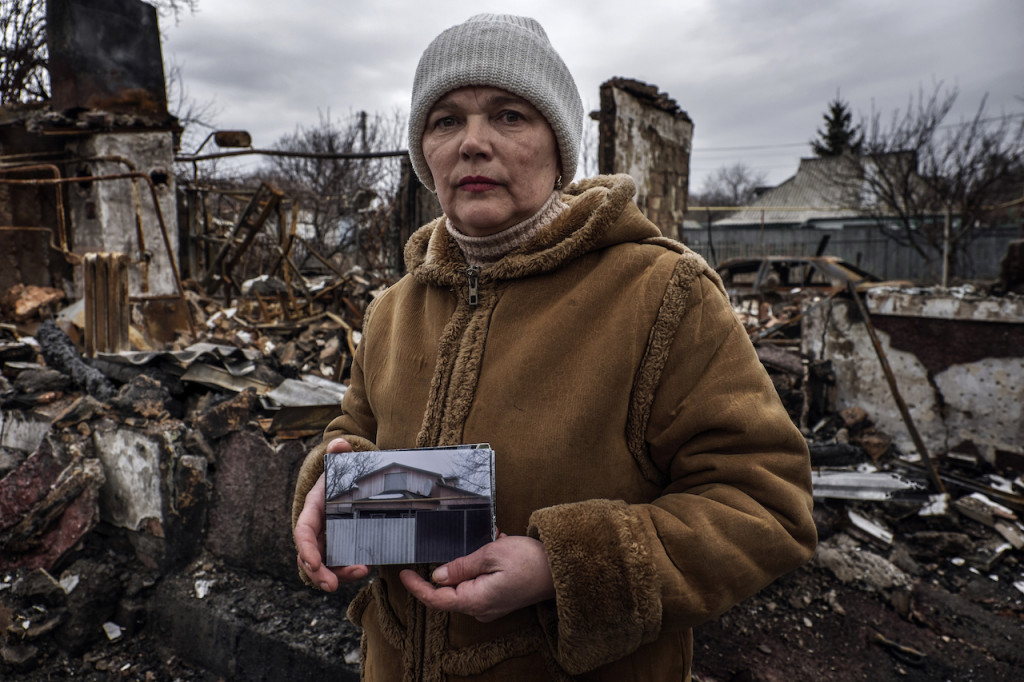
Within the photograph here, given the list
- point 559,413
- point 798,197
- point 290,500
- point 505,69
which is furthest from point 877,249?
point 559,413

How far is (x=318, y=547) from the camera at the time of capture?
1215mm

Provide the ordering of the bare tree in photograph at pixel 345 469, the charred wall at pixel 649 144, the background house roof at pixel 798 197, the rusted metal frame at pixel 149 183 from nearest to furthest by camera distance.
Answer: the bare tree in photograph at pixel 345 469
the rusted metal frame at pixel 149 183
the charred wall at pixel 649 144
the background house roof at pixel 798 197

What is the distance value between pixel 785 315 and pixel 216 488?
26.5 ft

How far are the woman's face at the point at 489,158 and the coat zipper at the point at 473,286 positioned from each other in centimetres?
8

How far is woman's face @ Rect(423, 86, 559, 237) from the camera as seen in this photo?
1.19 metres

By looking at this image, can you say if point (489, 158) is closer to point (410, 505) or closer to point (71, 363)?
point (410, 505)

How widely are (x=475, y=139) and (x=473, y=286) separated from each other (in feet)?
0.97

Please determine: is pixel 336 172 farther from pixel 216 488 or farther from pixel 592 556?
pixel 592 556

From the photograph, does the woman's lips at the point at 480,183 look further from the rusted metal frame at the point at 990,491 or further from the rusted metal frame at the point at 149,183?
the rusted metal frame at the point at 149,183

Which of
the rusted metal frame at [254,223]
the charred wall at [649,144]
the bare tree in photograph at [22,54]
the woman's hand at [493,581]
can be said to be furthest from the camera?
the bare tree in photograph at [22,54]

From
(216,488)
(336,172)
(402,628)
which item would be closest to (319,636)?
(216,488)

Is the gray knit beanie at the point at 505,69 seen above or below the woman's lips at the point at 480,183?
above

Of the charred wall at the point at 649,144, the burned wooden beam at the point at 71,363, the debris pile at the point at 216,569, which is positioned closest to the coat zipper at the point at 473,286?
the debris pile at the point at 216,569

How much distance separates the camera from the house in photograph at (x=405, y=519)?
1040 millimetres
